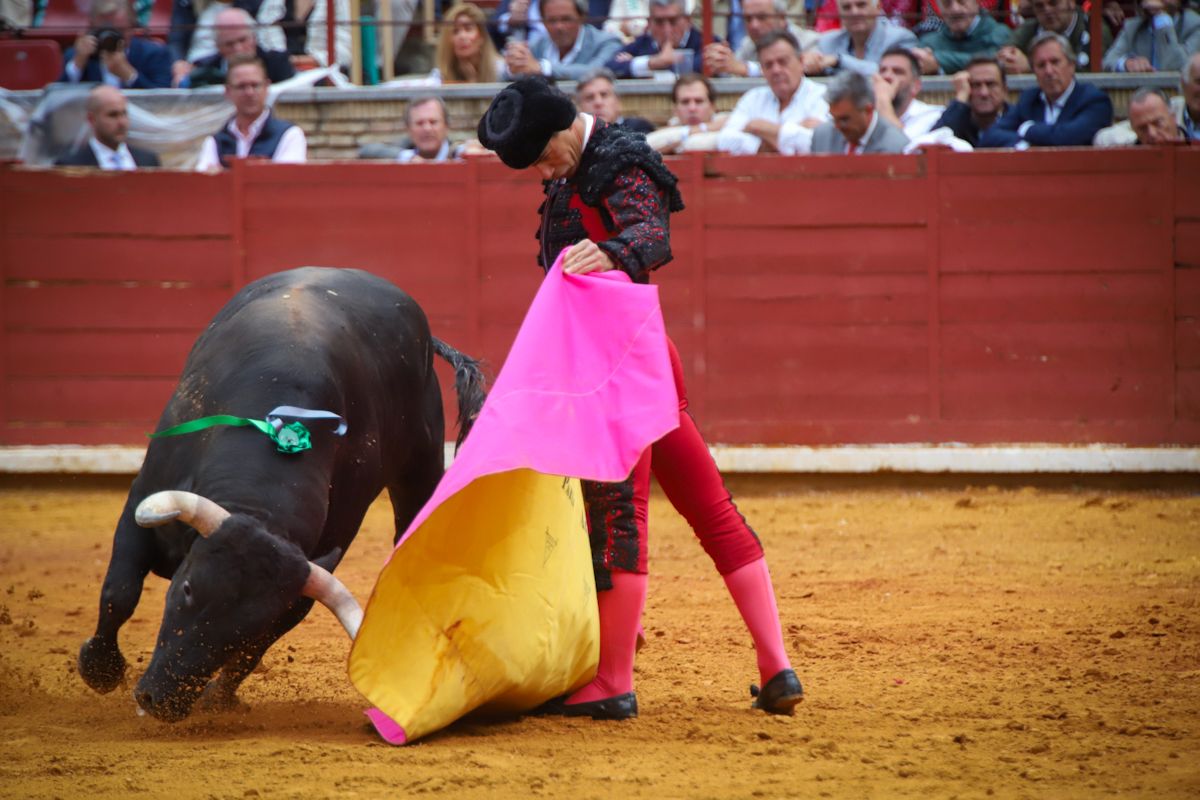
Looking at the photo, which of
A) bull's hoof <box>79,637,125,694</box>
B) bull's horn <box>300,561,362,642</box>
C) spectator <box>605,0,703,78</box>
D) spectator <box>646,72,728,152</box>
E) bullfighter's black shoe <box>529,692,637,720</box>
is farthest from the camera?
spectator <box>605,0,703,78</box>

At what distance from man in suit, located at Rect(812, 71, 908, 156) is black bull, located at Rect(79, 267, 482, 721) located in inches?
124

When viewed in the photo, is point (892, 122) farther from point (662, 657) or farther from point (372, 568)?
point (662, 657)

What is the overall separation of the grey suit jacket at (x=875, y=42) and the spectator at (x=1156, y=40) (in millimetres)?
1121

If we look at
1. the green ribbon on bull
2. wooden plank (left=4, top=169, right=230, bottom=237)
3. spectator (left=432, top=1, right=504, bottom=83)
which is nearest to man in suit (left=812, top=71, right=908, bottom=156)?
spectator (left=432, top=1, right=504, bottom=83)

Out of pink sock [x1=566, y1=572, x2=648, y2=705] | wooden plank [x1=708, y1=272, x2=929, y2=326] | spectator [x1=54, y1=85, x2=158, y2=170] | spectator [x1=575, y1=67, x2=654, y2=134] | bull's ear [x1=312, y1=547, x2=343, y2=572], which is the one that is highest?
spectator [x1=575, y1=67, x2=654, y2=134]

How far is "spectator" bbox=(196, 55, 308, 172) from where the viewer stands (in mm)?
7199

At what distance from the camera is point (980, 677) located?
3283 mm

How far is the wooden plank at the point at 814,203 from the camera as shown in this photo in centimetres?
673

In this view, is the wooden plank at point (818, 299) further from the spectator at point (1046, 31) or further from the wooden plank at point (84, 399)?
the wooden plank at point (84, 399)

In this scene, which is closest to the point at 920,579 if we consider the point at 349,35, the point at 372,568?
the point at 372,568

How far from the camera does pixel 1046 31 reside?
7613 mm

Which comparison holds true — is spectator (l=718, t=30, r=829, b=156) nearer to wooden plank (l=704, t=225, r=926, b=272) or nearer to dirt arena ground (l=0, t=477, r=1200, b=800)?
wooden plank (l=704, t=225, r=926, b=272)

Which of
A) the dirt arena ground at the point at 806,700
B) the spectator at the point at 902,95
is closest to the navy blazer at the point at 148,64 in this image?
the dirt arena ground at the point at 806,700

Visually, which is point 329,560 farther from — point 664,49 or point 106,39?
point 106,39
